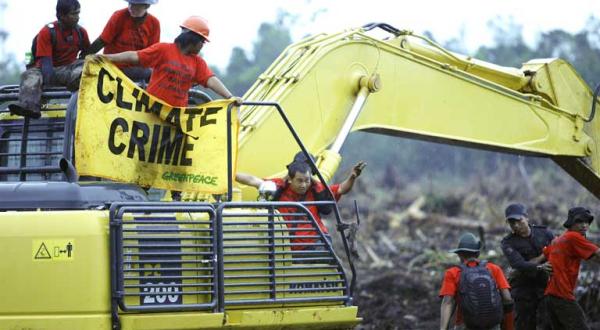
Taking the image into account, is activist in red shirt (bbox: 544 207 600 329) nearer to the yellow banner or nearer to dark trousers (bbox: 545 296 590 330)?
dark trousers (bbox: 545 296 590 330)

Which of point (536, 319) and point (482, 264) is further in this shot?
point (536, 319)

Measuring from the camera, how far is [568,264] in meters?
10.7

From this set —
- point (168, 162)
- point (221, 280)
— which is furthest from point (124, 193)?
point (221, 280)

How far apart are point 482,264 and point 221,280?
115 inches

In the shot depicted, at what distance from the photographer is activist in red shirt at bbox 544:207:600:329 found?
10547 mm

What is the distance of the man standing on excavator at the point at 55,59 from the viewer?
9.21 metres

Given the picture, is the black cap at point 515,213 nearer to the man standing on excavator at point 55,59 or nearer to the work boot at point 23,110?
A: the man standing on excavator at point 55,59

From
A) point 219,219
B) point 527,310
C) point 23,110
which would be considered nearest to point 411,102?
point 527,310

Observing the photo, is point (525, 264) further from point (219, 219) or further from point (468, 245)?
point (219, 219)

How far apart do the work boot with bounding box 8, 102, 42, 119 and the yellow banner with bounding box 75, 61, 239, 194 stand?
3.38 feet

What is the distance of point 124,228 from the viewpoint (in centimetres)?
774

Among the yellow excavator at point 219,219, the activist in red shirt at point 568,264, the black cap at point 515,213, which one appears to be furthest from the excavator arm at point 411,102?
the activist in red shirt at point 568,264

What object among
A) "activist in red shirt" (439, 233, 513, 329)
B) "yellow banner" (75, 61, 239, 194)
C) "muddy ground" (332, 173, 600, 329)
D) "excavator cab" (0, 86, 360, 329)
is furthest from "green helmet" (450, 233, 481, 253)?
"yellow banner" (75, 61, 239, 194)

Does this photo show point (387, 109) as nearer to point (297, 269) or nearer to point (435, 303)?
point (297, 269)
